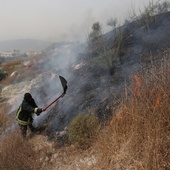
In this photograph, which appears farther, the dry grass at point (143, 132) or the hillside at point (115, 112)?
the hillside at point (115, 112)

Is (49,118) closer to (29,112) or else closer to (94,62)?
(29,112)

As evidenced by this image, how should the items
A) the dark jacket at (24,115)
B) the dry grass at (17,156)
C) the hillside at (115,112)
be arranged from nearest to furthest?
1. the hillside at (115,112)
2. the dry grass at (17,156)
3. the dark jacket at (24,115)

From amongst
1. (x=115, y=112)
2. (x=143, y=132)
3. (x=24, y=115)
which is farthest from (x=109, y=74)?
(x=143, y=132)

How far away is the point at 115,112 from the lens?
18.2ft

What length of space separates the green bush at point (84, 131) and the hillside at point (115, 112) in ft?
0.28

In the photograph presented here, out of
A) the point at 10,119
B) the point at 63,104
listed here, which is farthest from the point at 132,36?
the point at 10,119

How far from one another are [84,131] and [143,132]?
A: 2034mm

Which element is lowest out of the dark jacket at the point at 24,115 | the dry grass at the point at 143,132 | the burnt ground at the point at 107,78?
the burnt ground at the point at 107,78

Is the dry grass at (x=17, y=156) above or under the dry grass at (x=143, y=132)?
under

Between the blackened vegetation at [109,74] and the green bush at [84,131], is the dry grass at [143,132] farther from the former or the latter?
the blackened vegetation at [109,74]

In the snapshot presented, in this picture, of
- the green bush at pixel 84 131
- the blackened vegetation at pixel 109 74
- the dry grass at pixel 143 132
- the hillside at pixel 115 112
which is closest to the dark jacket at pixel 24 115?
the hillside at pixel 115 112

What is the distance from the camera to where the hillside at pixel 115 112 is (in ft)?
11.8

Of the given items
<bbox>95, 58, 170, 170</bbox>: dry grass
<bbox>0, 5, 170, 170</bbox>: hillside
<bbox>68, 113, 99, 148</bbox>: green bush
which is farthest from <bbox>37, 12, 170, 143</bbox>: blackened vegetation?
<bbox>95, 58, 170, 170</bbox>: dry grass

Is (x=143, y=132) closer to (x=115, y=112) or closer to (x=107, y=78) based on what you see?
(x=115, y=112)
